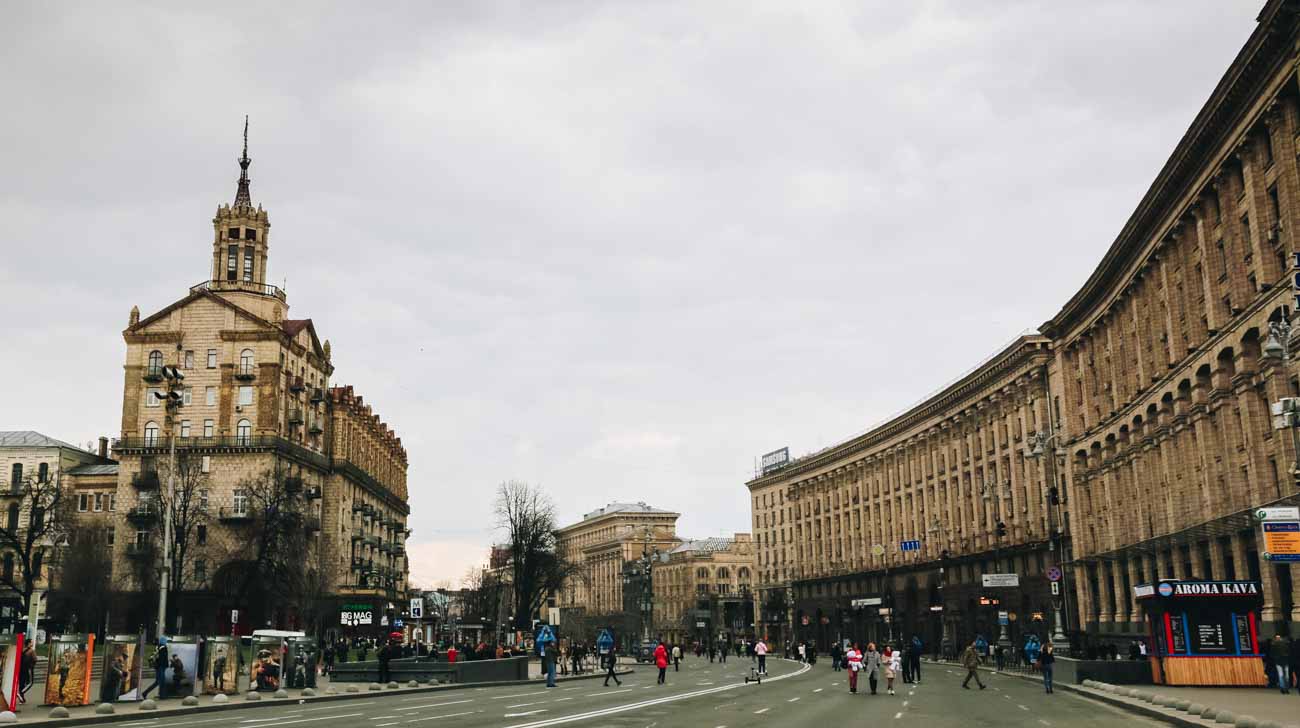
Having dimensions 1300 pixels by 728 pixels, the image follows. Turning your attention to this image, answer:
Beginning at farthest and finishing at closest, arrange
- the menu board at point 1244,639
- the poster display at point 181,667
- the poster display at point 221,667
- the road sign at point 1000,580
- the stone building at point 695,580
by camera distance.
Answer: the stone building at point 695,580, the road sign at point 1000,580, the poster display at point 221,667, the menu board at point 1244,639, the poster display at point 181,667

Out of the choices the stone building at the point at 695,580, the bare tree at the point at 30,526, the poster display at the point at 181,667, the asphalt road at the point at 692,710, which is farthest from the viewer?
the stone building at the point at 695,580

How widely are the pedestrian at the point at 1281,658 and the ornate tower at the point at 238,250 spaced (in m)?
83.5

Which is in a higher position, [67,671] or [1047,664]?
[67,671]

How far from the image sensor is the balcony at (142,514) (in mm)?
84500

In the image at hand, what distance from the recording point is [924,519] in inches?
3944

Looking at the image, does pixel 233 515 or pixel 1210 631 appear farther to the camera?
pixel 233 515

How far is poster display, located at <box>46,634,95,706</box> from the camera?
32031 millimetres

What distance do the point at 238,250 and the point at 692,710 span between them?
80215mm

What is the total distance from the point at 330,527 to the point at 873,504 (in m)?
48.9

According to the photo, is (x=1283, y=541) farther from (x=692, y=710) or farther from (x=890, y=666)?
(x=890, y=666)

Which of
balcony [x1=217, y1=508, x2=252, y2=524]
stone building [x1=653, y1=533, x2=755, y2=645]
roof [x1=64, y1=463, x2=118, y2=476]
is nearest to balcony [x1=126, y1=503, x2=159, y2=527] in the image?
balcony [x1=217, y1=508, x2=252, y2=524]

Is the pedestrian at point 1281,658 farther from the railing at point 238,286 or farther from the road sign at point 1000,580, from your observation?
the railing at point 238,286

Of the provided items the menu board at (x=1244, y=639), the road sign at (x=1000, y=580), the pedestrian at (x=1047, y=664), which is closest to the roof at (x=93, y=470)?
the road sign at (x=1000, y=580)

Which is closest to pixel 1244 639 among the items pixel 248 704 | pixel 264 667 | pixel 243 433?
pixel 248 704
